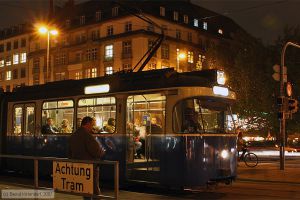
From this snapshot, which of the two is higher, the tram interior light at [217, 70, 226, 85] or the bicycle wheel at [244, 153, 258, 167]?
the tram interior light at [217, 70, 226, 85]

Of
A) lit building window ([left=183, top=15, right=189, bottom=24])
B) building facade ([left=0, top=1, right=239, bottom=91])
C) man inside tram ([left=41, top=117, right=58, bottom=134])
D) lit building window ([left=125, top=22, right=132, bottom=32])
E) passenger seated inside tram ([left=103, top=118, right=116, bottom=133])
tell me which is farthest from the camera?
lit building window ([left=183, top=15, right=189, bottom=24])

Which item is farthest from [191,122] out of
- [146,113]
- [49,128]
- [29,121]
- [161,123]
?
[29,121]

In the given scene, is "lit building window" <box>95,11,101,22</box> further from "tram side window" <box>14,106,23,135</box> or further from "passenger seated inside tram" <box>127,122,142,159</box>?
"passenger seated inside tram" <box>127,122,142,159</box>

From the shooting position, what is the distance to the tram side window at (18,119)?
17797mm

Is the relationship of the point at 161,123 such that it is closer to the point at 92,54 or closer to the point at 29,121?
the point at 29,121

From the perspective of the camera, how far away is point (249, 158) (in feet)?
75.4

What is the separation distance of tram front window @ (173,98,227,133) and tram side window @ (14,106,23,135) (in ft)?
23.7

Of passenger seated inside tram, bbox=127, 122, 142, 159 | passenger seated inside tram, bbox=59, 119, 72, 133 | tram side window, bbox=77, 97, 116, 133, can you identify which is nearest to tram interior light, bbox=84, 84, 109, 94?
tram side window, bbox=77, 97, 116, 133

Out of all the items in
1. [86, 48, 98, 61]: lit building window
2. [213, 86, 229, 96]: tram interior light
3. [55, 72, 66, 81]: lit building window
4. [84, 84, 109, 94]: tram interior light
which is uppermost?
[86, 48, 98, 61]: lit building window

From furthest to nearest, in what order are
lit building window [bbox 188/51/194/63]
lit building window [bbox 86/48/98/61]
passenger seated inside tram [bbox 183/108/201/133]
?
lit building window [bbox 188/51/194/63], lit building window [bbox 86/48/98/61], passenger seated inside tram [bbox 183/108/201/133]

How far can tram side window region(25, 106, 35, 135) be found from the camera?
17078 mm

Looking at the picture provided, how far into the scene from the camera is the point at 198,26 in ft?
246

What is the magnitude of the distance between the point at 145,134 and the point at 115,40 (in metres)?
51.8

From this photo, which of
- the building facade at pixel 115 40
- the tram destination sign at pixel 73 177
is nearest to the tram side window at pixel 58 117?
the tram destination sign at pixel 73 177
